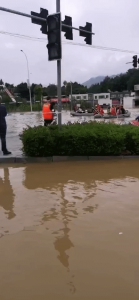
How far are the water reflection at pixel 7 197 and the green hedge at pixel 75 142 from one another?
191cm

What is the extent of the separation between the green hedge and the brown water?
224 centimetres

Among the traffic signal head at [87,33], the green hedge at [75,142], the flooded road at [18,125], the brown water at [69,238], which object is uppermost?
the traffic signal head at [87,33]

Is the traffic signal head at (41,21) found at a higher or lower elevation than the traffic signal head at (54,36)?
higher

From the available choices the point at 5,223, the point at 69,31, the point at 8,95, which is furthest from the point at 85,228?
the point at 8,95

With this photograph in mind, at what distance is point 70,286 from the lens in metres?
3.29

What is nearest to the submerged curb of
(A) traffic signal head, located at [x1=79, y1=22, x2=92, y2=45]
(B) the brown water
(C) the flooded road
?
(C) the flooded road

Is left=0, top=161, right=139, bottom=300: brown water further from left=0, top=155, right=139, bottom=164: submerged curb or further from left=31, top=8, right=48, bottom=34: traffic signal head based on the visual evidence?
left=31, top=8, right=48, bottom=34: traffic signal head

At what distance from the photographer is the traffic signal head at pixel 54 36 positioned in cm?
1008

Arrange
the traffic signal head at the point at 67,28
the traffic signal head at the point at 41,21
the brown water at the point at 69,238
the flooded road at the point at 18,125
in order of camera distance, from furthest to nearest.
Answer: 1. the flooded road at the point at 18,125
2. the traffic signal head at the point at 67,28
3. the traffic signal head at the point at 41,21
4. the brown water at the point at 69,238

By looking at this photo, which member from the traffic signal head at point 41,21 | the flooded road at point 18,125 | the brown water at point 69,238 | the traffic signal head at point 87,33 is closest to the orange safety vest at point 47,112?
the flooded road at point 18,125

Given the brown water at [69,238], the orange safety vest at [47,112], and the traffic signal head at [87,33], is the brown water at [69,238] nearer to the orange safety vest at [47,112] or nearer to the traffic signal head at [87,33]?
the traffic signal head at [87,33]

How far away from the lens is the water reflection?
17.7 feet

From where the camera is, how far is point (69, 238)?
14.4 feet

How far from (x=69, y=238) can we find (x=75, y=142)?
18.1ft
